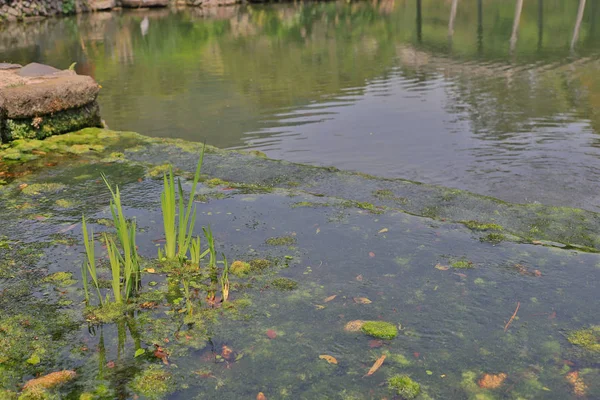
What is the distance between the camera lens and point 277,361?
8.63ft

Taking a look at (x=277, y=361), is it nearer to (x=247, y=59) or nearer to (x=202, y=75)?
(x=202, y=75)

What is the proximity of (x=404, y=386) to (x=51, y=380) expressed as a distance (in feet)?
4.71

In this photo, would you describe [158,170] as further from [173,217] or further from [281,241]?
[173,217]

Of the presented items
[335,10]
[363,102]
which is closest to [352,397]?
[363,102]

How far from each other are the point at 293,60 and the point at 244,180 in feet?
36.7

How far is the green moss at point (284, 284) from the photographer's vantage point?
3244 millimetres

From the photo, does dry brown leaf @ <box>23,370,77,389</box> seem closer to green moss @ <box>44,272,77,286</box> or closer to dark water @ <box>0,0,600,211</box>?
green moss @ <box>44,272,77,286</box>

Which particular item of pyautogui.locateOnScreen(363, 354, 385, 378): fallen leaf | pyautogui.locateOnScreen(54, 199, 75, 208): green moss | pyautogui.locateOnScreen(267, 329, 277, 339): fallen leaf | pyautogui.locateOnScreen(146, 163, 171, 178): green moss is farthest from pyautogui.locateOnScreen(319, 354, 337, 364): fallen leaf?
pyautogui.locateOnScreen(146, 163, 171, 178): green moss

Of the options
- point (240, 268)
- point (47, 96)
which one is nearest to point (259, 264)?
point (240, 268)

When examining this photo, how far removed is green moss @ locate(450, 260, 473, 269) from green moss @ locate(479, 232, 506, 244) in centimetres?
36

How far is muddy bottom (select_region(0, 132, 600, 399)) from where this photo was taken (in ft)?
8.16

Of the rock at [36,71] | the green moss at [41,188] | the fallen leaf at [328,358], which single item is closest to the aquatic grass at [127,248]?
the fallen leaf at [328,358]

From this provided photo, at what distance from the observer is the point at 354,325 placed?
2.87 metres

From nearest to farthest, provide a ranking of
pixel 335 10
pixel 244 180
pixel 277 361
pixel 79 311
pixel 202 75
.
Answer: pixel 277 361 → pixel 79 311 → pixel 244 180 → pixel 202 75 → pixel 335 10
